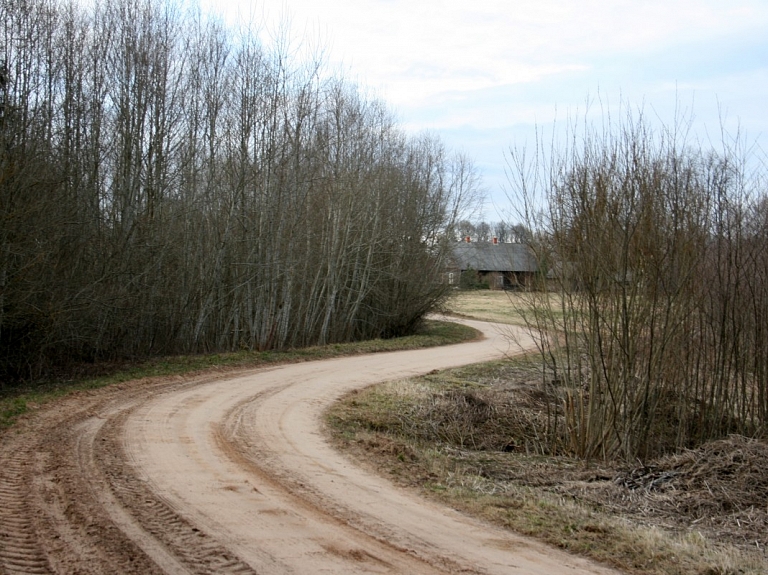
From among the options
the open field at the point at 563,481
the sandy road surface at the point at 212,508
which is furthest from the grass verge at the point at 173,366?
the open field at the point at 563,481

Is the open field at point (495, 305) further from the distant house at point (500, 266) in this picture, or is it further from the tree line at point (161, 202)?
the tree line at point (161, 202)

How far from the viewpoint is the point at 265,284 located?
887 inches

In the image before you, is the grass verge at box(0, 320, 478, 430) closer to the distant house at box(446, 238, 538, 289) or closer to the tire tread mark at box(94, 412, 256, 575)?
the tire tread mark at box(94, 412, 256, 575)

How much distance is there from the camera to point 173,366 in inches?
655

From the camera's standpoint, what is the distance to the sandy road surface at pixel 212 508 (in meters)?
4.97

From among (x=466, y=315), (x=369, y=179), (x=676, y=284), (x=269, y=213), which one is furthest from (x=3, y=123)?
(x=466, y=315)

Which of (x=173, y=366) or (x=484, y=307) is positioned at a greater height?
(x=484, y=307)

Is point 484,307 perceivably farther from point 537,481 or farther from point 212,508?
point 212,508

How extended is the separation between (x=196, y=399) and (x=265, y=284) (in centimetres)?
1034

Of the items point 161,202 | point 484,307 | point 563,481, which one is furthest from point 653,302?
Answer: point 484,307

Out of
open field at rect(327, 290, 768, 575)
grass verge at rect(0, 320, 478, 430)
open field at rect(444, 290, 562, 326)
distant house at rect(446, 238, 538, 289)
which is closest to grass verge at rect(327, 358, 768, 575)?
open field at rect(327, 290, 768, 575)

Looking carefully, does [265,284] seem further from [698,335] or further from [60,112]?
[698,335]

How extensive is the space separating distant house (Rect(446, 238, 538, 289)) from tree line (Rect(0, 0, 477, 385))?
7.18m

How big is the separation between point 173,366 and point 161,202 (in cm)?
586
